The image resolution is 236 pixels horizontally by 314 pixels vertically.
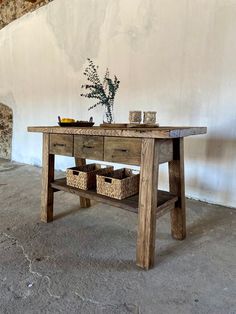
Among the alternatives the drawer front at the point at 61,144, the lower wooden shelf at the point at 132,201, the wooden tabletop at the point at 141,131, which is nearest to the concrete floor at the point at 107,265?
the lower wooden shelf at the point at 132,201

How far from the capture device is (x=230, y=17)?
230 centimetres

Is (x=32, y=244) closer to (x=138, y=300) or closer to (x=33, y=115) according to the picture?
(x=138, y=300)

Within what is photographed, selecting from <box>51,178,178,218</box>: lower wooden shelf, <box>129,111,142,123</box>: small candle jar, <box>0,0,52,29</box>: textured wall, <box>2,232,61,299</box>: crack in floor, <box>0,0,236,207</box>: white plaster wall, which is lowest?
<box>2,232,61,299</box>: crack in floor

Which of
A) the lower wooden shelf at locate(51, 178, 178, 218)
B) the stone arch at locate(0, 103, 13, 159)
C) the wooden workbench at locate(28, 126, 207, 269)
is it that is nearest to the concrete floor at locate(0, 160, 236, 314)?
the wooden workbench at locate(28, 126, 207, 269)

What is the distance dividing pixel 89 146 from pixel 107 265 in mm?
765

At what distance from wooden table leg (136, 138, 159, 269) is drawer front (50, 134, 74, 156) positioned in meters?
0.64

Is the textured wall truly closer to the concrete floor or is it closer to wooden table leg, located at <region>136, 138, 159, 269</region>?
the concrete floor

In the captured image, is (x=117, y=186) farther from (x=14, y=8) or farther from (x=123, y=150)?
(x=14, y=8)

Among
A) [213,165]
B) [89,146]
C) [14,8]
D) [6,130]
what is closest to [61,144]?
[89,146]

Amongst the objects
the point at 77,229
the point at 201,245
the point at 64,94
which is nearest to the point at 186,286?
the point at 201,245

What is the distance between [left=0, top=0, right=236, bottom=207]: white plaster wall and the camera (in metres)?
2.43

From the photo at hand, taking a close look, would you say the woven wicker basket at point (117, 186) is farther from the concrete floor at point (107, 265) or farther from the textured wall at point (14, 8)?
the textured wall at point (14, 8)

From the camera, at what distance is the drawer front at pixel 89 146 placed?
1.65m

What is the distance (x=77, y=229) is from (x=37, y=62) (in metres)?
3.24
